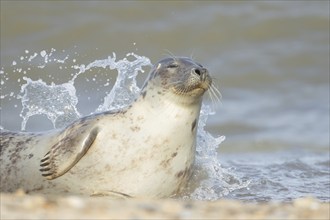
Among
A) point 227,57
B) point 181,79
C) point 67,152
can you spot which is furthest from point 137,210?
point 227,57

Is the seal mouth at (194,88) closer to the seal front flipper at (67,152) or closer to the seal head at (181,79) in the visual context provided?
the seal head at (181,79)

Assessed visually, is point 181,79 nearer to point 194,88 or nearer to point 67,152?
point 194,88

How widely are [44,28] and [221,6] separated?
263 centimetres

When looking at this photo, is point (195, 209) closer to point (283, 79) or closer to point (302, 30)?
point (283, 79)

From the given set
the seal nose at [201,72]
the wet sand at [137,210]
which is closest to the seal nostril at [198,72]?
the seal nose at [201,72]

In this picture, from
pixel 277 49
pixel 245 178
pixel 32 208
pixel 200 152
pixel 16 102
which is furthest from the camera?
pixel 277 49

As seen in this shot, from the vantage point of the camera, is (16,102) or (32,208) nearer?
(32,208)

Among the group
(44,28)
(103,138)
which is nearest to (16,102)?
(44,28)

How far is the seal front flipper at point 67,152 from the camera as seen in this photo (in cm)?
630

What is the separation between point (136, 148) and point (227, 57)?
22.1ft

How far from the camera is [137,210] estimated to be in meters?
4.46

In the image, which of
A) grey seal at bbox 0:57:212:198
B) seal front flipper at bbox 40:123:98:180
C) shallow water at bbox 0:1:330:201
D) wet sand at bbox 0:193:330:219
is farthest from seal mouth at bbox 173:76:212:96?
shallow water at bbox 0:1:330:201

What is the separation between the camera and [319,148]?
10.1m

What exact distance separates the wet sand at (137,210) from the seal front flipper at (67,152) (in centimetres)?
150
